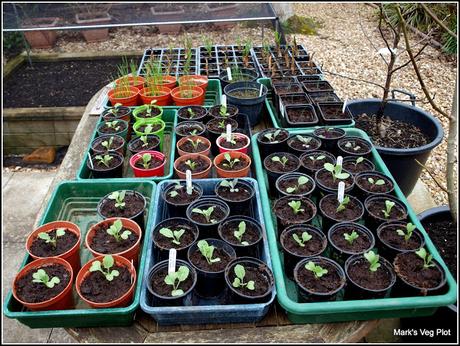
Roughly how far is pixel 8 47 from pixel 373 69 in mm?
5005

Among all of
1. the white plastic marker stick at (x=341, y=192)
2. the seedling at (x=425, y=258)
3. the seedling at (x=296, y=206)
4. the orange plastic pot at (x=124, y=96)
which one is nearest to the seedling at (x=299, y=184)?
the seedling at (x=296, y=206)

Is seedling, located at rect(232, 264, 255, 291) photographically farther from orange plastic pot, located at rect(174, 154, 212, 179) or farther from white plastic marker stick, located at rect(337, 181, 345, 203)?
orange plastic pot, located at rect(174, 154, 212, 179)

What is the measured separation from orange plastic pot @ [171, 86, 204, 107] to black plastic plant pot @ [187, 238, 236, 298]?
1.47 meters

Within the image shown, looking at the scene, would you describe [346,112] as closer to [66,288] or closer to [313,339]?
[313,339]

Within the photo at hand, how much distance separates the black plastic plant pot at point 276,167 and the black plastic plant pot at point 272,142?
0.08 m

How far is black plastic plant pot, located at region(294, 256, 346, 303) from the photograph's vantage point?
1.51m

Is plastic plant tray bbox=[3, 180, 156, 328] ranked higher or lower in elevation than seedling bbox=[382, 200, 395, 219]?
lower

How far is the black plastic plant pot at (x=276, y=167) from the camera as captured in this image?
2.20 m

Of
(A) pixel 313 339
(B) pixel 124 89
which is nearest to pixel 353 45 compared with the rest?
(B) pixel 124 89

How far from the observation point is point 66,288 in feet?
5.02

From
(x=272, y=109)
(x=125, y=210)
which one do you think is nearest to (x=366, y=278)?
(x=125, y=210)

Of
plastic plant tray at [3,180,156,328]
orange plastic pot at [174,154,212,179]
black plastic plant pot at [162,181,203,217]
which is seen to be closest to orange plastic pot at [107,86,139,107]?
orange plastic pot at [174,154,212,179]

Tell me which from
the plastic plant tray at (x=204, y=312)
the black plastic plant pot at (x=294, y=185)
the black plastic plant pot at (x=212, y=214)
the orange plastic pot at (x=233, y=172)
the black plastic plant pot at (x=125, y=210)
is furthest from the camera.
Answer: the orange plastic pot at (x=233, y=172)

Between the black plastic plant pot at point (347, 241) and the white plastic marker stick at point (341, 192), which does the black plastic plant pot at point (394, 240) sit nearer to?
the black plastic plant pot at point (347, 241)
